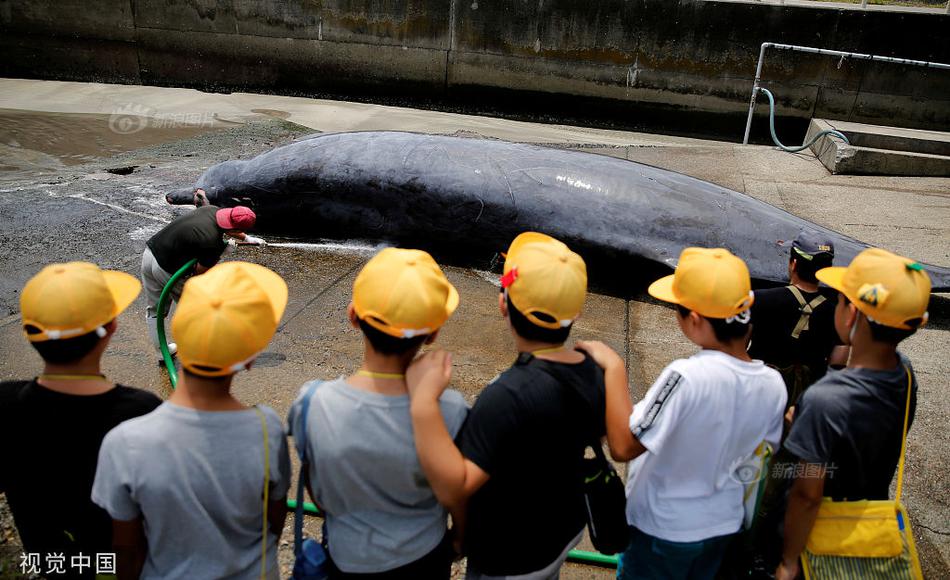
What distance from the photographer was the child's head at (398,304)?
1939 mm

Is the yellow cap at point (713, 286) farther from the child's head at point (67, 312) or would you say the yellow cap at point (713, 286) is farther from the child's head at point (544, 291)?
the child's head at point (67, 312)

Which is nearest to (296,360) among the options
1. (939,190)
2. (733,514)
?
(733,514)

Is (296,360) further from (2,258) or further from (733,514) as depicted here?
(2,258)

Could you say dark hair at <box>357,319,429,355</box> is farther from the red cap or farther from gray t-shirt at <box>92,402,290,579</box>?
the red cap

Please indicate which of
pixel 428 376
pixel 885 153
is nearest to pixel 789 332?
pixel 428 376

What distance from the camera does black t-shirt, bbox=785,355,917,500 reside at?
2117 mm

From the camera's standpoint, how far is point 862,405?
6.99 feet

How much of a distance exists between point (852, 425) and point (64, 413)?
2.44 m

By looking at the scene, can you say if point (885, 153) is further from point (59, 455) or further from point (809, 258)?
Answer: point (59, 455)

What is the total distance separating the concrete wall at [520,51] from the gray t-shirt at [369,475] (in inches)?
525

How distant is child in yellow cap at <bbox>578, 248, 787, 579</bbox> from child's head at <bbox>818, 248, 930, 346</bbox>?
340 mm

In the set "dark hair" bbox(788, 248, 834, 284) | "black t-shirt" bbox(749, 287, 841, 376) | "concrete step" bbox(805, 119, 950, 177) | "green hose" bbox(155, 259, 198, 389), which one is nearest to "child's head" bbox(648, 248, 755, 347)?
"black t-shirt" bbox(749, 287, 841, 376)

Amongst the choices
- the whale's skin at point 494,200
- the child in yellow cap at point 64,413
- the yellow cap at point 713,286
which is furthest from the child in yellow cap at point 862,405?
the whale's skin at point 494,200

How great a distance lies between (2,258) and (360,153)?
11.5 ft
